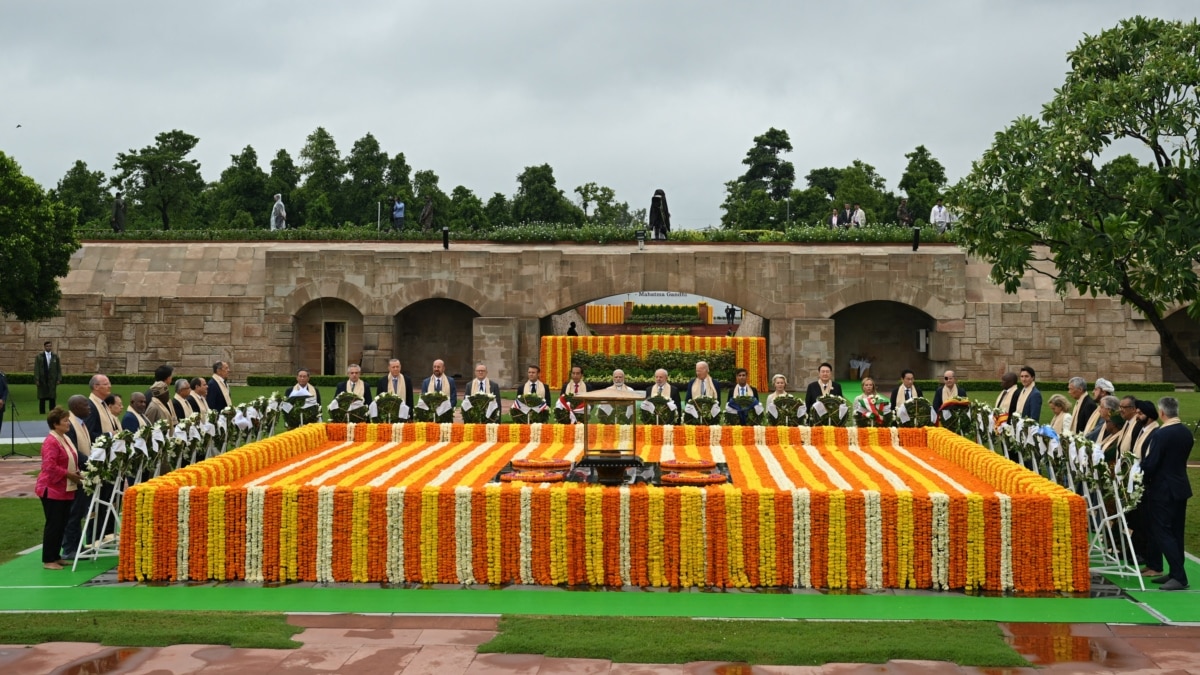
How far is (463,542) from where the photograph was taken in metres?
9.07

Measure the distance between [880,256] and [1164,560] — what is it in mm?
16838

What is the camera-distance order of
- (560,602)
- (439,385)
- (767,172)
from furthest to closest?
1. (767,172)
2. (439,385)
3. (560,602)

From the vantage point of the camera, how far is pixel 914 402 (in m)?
13.8

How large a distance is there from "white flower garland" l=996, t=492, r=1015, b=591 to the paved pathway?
3.90 feet

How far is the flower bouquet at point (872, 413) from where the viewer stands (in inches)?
547

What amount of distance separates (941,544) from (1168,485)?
1880 millimetres

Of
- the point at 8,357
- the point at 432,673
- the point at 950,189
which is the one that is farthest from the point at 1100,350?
the point at 8,357

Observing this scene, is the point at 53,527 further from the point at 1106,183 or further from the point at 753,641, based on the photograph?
the point at 1106,183

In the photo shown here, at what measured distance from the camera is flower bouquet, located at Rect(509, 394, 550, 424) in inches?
582

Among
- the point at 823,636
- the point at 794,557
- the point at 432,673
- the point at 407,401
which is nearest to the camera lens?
the point at 432,673

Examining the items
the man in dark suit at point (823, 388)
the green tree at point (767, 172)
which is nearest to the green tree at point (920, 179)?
the green tree at point (767, 172)

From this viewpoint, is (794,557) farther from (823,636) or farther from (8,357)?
(8,357)

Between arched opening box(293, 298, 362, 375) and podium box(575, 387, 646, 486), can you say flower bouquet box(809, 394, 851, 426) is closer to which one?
podium box(575, 387, 646, 486)

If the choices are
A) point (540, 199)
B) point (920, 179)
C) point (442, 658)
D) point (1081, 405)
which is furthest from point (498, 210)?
point (442, 658)
